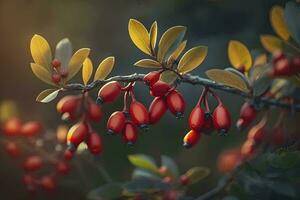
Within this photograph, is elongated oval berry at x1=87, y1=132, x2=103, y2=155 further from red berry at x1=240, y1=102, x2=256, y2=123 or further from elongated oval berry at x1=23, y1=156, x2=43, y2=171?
elongated oval berry at x1=23, y1=156, x2=43, y2=171

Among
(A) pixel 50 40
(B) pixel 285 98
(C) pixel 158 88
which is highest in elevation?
(A) pixel 50 40

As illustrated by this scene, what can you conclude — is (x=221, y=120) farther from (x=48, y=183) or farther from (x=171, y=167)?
(x=48, y=183)

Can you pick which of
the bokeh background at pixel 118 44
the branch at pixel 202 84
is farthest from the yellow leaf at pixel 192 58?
the bokeh background at pixel 118 44

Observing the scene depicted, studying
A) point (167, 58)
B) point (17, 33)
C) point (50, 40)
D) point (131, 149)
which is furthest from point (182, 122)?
point (167, 58)

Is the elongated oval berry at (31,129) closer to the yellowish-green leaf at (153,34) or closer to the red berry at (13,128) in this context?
the red berry at (13,128)

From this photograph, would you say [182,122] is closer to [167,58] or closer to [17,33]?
[17,33]
